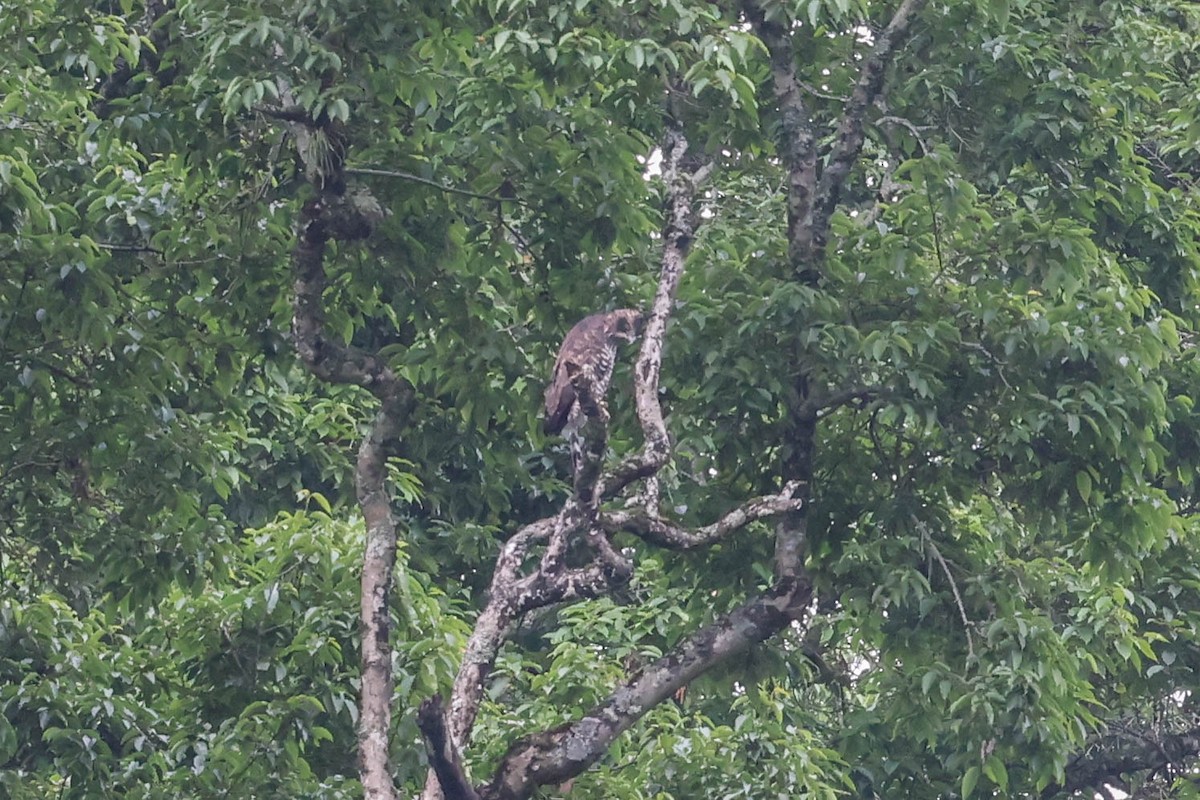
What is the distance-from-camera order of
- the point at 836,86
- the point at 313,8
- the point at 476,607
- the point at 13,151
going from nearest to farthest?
the point at 313,8 < the point at 13,151 < the point at 836,86 < the point at 476,607

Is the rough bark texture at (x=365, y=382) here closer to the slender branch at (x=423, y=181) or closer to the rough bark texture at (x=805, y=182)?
the slender branch at (x=423, y=181)

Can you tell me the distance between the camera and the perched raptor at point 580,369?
5684 mm

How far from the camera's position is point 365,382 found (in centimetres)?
643

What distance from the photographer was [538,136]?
21.8 feet

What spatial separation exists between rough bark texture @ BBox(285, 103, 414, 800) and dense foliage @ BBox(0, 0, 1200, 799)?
0.11m

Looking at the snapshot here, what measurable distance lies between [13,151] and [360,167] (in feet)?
4.14

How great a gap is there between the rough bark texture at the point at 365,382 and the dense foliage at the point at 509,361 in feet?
0.34

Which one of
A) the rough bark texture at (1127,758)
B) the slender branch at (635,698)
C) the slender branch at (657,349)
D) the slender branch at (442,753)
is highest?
the slender branch at (657,349)

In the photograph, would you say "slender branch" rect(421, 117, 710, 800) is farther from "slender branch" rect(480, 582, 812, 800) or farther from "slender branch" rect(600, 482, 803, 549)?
"slender branch" rect(480, 582, 812, 800)

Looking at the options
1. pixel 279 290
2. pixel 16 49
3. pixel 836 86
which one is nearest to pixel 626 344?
pixel 279 290

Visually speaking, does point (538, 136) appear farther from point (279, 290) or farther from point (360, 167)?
point (279, 290)

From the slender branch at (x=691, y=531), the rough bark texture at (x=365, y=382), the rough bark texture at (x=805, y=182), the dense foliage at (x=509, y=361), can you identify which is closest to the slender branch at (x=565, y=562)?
the slender branch at (x=691, y=531)

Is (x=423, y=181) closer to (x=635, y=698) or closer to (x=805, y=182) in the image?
(x=805, y=182)

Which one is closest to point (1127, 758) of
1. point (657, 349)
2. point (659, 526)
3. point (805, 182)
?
point (805, 182)
